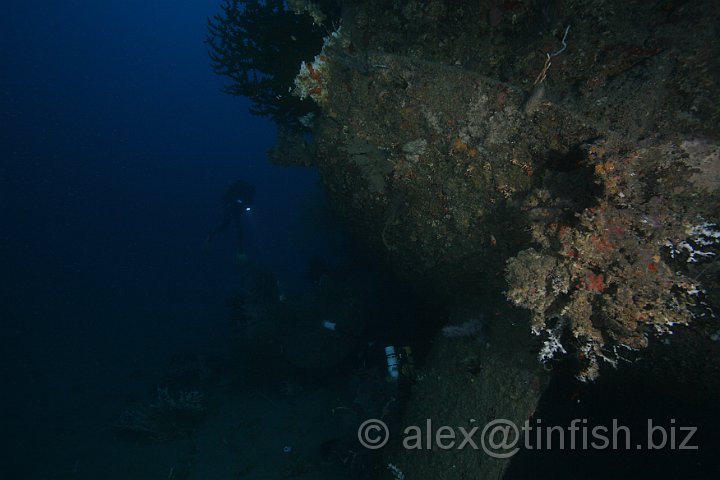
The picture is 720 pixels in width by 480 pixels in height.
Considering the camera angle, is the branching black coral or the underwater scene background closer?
the underwater scene background

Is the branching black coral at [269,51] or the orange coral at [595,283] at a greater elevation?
the branching black coral at [269,51]

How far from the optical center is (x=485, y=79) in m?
3.13

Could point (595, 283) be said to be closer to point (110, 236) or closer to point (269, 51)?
point (269, 51)

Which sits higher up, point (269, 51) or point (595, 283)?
point (269, 51)

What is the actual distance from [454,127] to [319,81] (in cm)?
188

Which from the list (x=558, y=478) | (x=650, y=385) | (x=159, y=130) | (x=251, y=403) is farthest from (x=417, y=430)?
(x=159, y=130)

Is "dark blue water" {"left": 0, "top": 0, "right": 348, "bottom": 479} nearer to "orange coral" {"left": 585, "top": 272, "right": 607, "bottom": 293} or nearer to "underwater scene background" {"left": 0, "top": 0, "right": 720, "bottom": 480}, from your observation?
"underwater scene background" {"left": 0, "top": 0, "right": 720, "bottom": 480}

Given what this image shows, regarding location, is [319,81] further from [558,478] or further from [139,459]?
[139,459]

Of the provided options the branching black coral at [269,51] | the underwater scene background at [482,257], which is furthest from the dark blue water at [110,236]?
the branching black coral at [269,51]

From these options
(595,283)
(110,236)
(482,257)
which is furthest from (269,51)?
(110,236)

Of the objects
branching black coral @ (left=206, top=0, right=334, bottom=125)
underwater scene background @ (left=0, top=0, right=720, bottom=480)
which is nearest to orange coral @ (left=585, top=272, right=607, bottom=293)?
underwater scene background @ (left=0, top=0, right=720, bottom=480)

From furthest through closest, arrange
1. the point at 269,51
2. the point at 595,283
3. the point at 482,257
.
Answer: the point at 269,51, the point at 482,257, the point at 595,283

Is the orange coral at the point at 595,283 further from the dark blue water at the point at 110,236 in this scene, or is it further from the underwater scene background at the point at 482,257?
the dark blue water at the point at 110,236

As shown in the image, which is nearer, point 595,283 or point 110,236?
point 595,283
